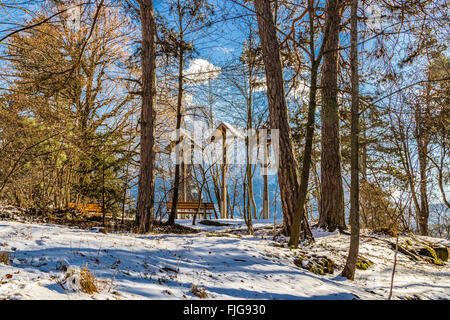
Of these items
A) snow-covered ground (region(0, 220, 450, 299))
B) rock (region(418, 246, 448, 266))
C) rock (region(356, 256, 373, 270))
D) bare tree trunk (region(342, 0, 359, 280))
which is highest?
bare tree trunk (region(342, 0, 359, 280))

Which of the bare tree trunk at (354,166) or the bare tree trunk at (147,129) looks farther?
the bare tree trunk at (147,129)

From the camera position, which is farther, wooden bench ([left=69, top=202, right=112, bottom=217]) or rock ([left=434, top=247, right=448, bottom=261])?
wooden bench ([left=69, top=202, right=112, bottom=217])

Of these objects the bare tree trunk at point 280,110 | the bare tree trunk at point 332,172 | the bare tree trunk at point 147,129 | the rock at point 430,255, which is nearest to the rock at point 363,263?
Result: the bare tree trunk at point 280,110

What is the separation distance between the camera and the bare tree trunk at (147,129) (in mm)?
6258

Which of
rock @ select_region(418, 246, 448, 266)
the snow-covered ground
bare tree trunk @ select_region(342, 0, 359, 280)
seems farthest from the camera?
rock @ select_region(418, 246, 448, 266)

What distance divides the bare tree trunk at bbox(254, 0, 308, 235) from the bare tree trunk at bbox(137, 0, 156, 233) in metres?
2.56

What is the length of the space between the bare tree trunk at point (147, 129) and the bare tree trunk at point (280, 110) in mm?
2559

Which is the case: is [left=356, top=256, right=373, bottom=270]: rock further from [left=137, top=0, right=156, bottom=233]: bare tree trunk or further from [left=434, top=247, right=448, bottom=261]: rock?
[left=137, top=0, right=156, bottom=233]: bare tree trunk

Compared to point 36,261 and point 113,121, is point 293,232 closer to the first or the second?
point 36,261

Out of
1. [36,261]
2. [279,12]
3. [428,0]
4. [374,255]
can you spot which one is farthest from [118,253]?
[279,12]

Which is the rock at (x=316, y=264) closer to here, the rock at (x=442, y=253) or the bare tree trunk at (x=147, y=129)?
the bare tree trunk at (x=147, y=129)

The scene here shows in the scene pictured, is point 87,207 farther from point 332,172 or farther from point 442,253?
point 442,253

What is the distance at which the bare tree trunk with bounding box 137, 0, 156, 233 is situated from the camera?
626 cm

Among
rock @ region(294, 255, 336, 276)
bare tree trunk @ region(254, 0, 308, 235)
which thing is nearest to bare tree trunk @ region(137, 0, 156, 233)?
bare tree trunk @ region(254, 0, 308, 235)
